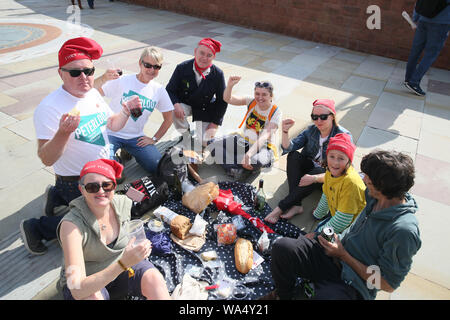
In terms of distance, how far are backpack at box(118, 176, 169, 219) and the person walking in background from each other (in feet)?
21.9

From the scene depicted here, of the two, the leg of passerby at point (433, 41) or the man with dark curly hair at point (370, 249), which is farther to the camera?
the leg of passerby at point (433, 41)

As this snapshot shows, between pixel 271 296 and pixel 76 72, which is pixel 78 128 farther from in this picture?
pixel 271 296

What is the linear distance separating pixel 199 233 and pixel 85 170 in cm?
145

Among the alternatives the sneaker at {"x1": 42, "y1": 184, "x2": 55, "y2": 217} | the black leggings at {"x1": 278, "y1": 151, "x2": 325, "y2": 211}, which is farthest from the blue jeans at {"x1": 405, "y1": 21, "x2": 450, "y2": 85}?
the sneaker at {"x1": 42, "y1": 184, "x2": 55, "y2": 217}

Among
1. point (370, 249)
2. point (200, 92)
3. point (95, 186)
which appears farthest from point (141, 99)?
point (370, 249)

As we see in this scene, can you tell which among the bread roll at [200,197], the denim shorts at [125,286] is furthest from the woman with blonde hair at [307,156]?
the denim shorts at [125,286]

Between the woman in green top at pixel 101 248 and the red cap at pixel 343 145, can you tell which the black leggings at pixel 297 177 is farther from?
the woman in green top at pixel 101 248

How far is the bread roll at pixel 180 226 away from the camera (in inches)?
124

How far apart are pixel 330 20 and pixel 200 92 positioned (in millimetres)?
8349

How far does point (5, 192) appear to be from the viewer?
3.70 meters

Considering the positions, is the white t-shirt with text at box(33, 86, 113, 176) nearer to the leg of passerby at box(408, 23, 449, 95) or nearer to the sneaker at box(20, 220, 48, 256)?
the sneaker at box(20, 220, 48, 256)

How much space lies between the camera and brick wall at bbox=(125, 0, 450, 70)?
9.46 meters

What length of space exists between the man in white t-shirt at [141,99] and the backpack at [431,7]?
600 cm

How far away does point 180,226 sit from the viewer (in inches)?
125
